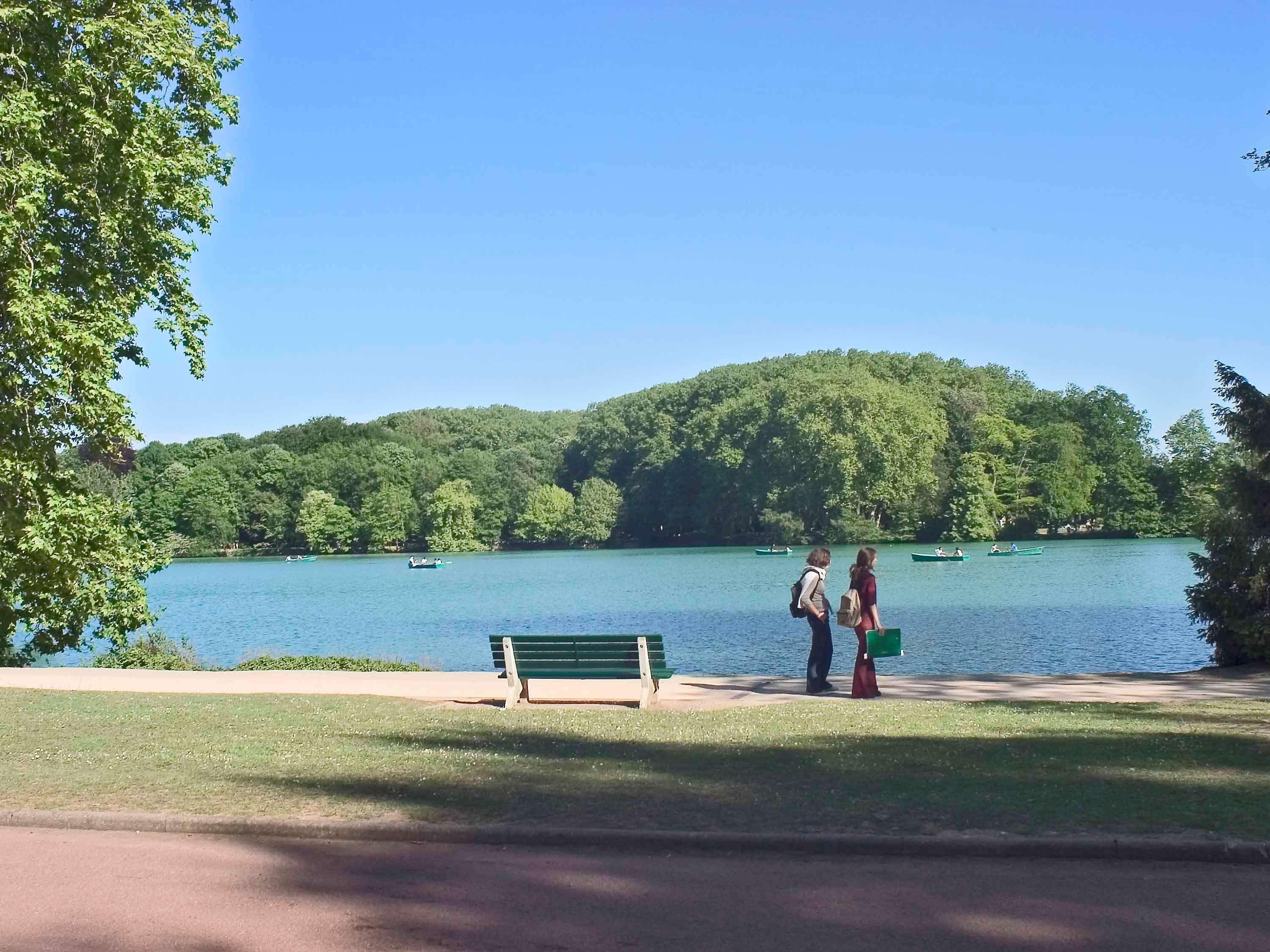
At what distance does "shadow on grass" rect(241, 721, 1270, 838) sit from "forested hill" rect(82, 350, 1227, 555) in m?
76.6

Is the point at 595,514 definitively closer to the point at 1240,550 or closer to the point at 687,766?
the point at 1240,550

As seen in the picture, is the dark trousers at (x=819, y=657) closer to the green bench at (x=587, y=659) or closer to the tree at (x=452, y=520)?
the green bench at (x=587, y=659)

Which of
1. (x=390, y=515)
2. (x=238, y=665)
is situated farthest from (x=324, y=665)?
(x=390, y=515)

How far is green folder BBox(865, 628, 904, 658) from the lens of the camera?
13781 millimetres

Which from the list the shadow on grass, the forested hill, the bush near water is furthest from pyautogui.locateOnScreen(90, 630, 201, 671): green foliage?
the forested hill

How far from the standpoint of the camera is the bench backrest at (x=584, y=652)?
1334 centimetres

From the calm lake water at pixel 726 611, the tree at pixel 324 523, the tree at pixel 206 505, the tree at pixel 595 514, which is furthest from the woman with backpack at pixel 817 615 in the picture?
the tree at pixel 206 505

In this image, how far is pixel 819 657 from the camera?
47.5 ft

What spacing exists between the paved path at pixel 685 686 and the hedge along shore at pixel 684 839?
20.5ft

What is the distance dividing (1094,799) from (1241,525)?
39.7 feet

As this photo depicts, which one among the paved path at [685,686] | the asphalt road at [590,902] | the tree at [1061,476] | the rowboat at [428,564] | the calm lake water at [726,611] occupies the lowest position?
the rowboat at [428,564]

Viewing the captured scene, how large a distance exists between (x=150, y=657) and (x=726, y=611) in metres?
20.3

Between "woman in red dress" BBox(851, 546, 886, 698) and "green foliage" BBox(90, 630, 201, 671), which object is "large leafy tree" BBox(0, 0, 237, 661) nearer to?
"green foliage" BBox(90, 630, 201, 671)

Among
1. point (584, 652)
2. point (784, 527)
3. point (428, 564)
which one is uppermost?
point (784, 527)
